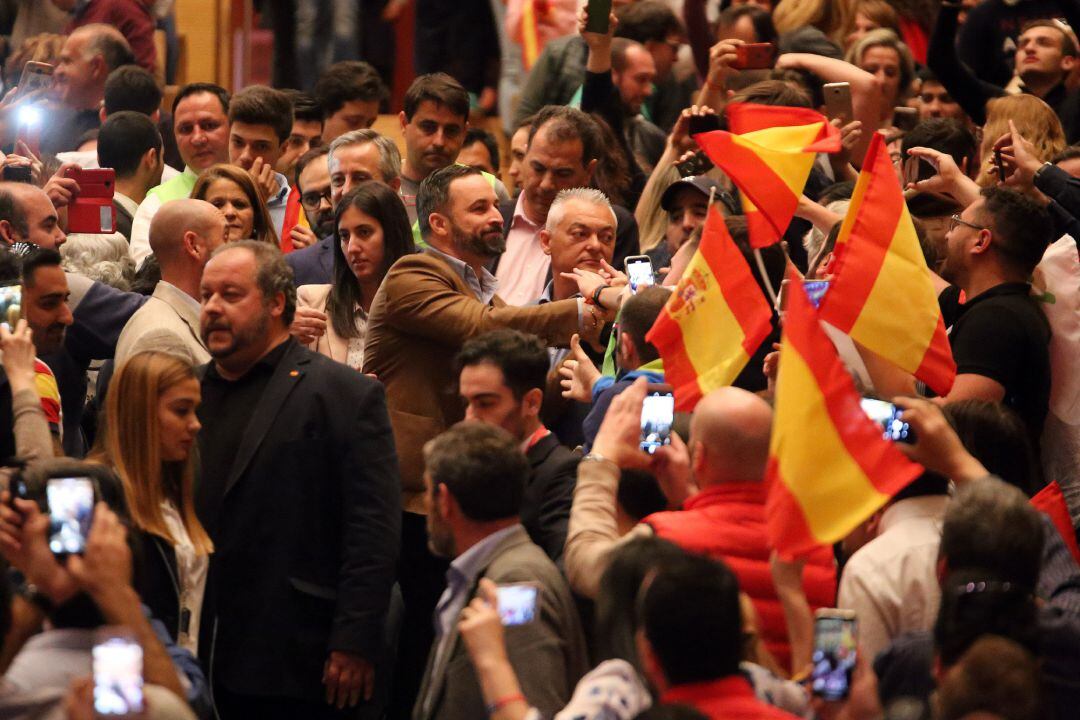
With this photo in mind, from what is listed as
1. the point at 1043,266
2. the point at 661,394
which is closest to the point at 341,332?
the point at 661,394

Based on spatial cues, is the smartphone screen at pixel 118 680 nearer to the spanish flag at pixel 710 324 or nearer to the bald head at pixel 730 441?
the bald head at pixel 730 441

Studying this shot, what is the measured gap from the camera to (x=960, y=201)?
718cm

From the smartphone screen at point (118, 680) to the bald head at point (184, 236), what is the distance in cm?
307

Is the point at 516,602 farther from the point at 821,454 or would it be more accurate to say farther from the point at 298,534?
the point at 298,534

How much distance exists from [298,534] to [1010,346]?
94.5 inches

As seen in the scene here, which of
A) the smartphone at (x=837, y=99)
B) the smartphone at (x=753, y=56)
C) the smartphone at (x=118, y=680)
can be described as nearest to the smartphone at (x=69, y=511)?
the smartphone at (x=118, y=680)

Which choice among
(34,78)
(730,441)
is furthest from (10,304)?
(34,78)

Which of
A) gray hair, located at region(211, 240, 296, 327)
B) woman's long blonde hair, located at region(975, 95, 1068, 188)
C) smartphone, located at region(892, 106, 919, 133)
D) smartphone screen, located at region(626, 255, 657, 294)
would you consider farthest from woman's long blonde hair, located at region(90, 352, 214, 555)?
smartphone, located at region(892, 106, 919, 133)

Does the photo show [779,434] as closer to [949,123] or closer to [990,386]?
[990,386]

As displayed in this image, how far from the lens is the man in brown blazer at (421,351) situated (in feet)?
21.8

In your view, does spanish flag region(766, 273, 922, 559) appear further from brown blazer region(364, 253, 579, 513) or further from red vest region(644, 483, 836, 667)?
brown blazer region(364, 253, 579, 513)

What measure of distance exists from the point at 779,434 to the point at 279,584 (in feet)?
6.08

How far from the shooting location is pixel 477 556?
486cm

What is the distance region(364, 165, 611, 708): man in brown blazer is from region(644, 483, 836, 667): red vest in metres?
1.89
